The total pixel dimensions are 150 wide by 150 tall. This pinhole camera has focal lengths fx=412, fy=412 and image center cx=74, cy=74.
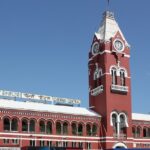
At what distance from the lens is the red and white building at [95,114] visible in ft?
223

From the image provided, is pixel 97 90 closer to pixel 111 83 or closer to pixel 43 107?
pixel 111 83

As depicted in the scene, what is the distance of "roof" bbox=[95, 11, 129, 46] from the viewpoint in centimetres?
8046

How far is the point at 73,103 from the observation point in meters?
80.7

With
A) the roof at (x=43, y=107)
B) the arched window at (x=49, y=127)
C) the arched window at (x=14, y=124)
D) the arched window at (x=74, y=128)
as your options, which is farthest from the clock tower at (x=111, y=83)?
the arched window at (x=14, y=124)

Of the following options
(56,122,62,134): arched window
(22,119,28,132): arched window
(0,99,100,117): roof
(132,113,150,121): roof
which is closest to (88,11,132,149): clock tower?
(0,99,100,117): roof

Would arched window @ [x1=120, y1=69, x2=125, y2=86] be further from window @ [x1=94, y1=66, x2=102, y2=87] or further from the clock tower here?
window @ [x1=94, y1=66, x2=102, y2=87]

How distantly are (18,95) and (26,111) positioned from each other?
22.7 ft

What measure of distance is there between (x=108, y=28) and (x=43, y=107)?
69.9 ft

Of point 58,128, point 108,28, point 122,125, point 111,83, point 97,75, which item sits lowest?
point 58,128

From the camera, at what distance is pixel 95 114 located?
7706 centimetres

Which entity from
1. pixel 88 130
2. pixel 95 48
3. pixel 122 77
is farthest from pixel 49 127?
pixel 95 48

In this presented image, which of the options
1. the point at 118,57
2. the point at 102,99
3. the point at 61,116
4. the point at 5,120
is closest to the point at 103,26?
the point at 118,57

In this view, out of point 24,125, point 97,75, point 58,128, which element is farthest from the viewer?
A: point 97,75

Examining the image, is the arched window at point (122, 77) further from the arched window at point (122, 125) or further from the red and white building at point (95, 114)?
the arched window at point (122, 125)
